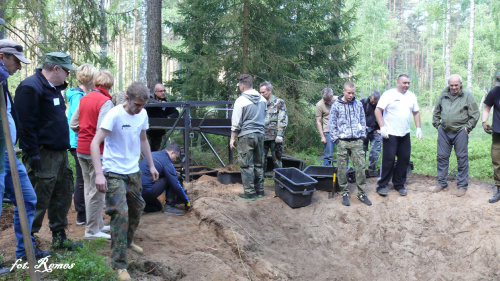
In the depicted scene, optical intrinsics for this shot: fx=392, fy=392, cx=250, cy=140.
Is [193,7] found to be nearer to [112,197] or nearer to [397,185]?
[397,185]

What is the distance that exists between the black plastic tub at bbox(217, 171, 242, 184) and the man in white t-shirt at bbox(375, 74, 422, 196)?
2782 millimetres

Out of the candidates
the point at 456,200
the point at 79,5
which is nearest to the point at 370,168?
the point at 456,200

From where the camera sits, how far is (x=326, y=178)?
7.46 m

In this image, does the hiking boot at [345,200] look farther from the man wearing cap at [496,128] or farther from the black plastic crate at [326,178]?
the man wearing cap at [496,128]

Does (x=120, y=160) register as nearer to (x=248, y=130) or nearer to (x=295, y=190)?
(x=248, y=130)

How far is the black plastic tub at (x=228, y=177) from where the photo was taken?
7.99 metres

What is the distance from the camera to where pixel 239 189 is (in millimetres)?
7484

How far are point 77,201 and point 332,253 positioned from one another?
373 centimetres

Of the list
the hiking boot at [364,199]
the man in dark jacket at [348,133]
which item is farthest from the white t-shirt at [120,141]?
the hiking boot at [364,199]

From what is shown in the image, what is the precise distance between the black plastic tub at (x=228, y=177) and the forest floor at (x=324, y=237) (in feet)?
2.02

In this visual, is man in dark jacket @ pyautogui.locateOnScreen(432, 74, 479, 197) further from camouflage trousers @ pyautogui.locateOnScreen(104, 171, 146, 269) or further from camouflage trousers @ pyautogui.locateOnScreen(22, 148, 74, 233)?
camouflage trousers @ pyautogui.locateOnScreen(22, 148, 74, 233)

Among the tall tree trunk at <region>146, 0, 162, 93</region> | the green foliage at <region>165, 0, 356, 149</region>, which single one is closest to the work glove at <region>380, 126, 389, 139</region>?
the green foliage at <region>165, 0, 356, 149</region>

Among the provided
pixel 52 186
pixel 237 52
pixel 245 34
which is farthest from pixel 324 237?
pixel 245 34

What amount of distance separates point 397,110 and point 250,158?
8.92 feet
